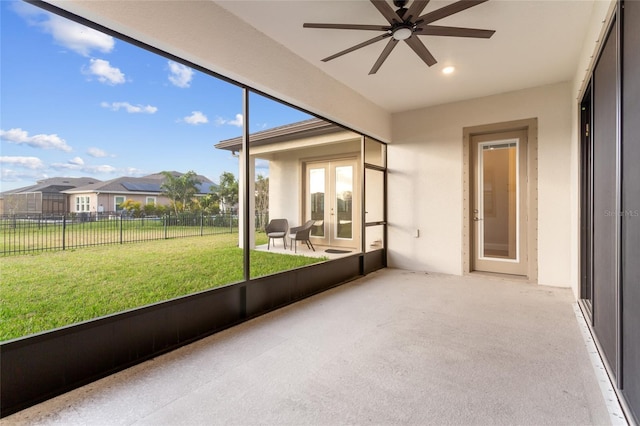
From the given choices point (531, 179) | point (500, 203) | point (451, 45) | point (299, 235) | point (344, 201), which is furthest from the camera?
point (344, 201)

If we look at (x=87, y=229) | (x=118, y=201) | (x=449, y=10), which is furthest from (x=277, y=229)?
(x=449, y=10)

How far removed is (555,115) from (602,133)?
2.53m

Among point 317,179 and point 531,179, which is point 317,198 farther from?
point 531,179

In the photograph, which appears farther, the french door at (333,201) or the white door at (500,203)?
the french door at (333,201)

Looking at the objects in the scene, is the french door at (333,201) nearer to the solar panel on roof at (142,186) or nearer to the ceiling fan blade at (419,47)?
the ceiling fan blade at (419,47)

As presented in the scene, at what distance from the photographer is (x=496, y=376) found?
208cm

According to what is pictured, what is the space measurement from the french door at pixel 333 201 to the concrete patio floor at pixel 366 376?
9.90 ft

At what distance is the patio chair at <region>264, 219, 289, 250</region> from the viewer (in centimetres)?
546

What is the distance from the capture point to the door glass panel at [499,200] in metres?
4.85

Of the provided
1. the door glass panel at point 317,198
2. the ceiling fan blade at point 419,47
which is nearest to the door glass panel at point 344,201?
the door glass panel at point 317,198

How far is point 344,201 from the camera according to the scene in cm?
633

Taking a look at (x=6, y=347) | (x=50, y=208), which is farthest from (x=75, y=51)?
(x=6, y=347)

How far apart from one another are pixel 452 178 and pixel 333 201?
242 cm

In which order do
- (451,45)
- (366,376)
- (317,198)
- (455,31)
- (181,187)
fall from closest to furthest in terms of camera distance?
1. (366,376)
2. (455,31)
3. (181,187)
4. (451,45)
5. (317,198)
